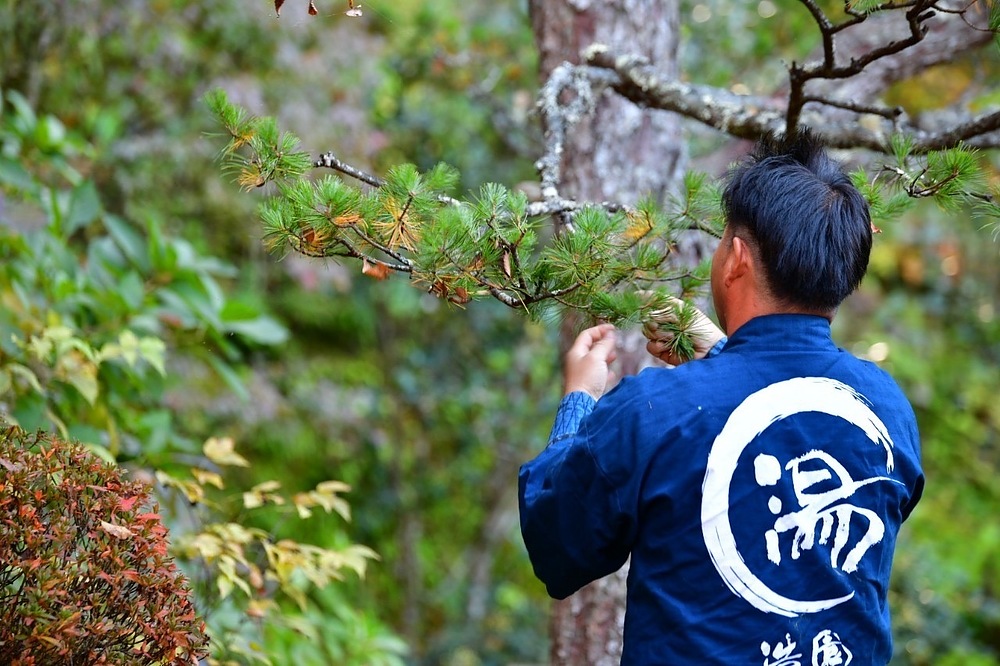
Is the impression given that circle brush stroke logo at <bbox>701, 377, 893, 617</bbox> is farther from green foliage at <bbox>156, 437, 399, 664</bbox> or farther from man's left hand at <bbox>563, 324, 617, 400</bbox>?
green foliage at <bbox>156, 437, 399, 664</bbox>

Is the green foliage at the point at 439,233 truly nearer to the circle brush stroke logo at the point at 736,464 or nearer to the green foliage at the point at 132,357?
the circle brush stroke logo at the point at 736,464

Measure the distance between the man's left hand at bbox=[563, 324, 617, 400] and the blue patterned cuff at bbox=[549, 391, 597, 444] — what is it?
0.02 m

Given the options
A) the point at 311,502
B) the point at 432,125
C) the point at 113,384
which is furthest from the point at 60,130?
the point at 432,125

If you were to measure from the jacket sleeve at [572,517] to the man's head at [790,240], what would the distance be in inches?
12.3

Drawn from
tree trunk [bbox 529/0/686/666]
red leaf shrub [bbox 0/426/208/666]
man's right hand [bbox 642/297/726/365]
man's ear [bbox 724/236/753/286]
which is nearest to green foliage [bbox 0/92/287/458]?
red leaf shrub [bbox 0/426/208/666]

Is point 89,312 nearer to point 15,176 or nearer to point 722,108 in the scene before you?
point 15,176

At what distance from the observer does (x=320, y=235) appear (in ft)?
5.01

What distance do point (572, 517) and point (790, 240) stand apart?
0.52m

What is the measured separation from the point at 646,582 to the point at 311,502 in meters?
1.12

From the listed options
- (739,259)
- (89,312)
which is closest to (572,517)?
(739,259)

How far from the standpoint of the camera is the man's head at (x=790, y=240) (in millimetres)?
1350

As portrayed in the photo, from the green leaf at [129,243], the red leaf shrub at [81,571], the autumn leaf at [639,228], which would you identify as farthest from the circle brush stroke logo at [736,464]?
the green leaf at [129,243]

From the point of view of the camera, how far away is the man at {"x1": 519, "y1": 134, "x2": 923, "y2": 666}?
129 centimetres

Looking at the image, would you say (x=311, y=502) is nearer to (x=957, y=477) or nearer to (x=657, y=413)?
(x=657, y=413)
